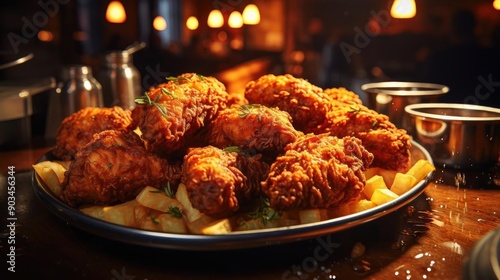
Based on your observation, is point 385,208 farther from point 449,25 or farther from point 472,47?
point 449,25

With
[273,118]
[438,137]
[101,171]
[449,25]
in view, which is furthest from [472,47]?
[101,171]

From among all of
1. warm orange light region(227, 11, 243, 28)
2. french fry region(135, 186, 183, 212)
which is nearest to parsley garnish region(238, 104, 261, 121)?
french fry region(135, 186, 183, 212)

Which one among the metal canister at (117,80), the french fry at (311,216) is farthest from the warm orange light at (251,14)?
the french fry at (311,216)

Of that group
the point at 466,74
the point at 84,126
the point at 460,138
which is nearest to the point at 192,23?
the point at 466,74

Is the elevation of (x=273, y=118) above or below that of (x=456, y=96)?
above

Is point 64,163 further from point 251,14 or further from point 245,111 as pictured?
point 251,14
